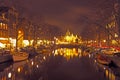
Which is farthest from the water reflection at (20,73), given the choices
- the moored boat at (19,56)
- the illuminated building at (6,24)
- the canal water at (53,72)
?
the illuminated building at (6,24)

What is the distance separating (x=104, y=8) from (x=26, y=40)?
88632mm

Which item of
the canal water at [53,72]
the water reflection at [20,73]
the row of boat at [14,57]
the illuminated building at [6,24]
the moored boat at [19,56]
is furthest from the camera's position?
the illuminated building at [6,24]

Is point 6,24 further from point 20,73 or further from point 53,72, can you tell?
point 20,73

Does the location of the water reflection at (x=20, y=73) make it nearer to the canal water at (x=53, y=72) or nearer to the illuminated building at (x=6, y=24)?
the canal water at (x=53, y=72)

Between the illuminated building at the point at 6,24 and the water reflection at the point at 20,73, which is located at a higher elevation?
the illuminated building at the point at 6,24

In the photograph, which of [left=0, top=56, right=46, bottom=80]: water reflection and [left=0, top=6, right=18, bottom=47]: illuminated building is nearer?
[left=0, top=56, right=46, bottom=80]: water reflection

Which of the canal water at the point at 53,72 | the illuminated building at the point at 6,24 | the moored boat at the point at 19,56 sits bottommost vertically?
the canal water at the point at 53,72

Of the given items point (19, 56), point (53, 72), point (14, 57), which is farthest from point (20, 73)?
point (19, 56)

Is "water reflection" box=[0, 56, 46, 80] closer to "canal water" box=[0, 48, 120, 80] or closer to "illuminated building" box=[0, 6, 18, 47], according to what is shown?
"canal water" box=[0, 48, 120, 80]

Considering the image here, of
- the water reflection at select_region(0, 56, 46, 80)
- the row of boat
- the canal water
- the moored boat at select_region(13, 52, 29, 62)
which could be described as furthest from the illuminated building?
the water reflection at select_region(0, 56, 46, 80)

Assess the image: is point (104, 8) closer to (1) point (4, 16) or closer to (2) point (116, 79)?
Result: (2) point (116, 79)

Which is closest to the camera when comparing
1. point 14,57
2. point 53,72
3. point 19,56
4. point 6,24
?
point 53,72

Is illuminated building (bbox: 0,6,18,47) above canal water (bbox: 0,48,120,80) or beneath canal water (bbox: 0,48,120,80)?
above

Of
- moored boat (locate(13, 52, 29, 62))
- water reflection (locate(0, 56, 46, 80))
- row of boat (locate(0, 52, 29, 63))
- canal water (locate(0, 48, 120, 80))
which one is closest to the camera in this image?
water reflection (locate(0, 56, 46, 80))
